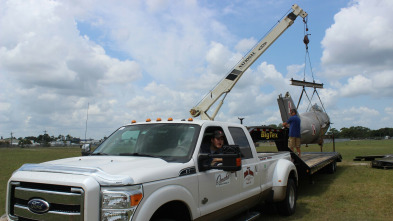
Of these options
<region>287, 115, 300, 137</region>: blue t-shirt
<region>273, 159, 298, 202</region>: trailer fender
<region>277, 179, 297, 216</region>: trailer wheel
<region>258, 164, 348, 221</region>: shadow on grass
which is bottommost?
<region>258, 164, 348, 221</region>: shadow on grass

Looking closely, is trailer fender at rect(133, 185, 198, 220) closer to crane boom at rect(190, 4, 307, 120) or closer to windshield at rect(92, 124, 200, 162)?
windshield at rect(92, 124, 200, 162)

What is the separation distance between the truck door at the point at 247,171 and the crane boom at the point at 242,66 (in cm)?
1674

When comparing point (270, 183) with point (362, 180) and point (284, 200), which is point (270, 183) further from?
Result: point (362, 180)

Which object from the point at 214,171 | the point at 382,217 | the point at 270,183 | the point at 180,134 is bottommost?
the point at 382,217

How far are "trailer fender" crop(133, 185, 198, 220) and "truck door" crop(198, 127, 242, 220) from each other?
0.24m

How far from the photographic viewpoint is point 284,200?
6.39 m

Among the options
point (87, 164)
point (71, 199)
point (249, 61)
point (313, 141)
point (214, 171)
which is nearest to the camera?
point (71, 199)

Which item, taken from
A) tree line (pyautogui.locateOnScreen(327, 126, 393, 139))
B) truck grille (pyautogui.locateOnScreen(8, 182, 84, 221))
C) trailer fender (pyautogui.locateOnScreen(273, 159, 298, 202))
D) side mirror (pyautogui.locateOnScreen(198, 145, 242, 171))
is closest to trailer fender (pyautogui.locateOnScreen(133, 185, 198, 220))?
side mirror (pyautogui.locateOnScreen(198, 145, 242, 171))

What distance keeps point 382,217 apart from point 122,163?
529 cm

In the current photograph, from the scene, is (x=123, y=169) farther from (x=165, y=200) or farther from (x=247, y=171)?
(x=247, y=171)

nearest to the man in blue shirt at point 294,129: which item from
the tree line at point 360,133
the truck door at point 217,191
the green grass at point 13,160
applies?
the truck door at point 217,191

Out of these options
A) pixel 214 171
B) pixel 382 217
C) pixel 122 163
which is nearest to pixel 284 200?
pixel 382 217

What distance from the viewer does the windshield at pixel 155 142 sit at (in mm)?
4184

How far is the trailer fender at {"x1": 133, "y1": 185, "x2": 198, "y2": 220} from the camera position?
3090mm
